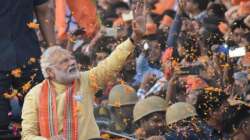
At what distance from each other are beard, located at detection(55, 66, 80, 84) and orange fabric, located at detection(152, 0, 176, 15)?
5.71 metres

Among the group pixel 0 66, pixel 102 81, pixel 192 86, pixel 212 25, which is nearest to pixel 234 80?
pixel 192 86

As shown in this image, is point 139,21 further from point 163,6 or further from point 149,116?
point 163,6

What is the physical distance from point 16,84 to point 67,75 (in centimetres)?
51

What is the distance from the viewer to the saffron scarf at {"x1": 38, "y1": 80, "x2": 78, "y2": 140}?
6.83 m

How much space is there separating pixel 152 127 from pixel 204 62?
1102 mm

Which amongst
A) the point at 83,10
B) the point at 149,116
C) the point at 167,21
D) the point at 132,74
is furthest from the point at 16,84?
the point at 167,21

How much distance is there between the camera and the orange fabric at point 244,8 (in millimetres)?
9758

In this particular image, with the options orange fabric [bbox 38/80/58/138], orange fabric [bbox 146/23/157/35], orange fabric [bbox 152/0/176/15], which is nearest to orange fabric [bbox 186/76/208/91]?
orange fabric [bbox 146/23/157/35]

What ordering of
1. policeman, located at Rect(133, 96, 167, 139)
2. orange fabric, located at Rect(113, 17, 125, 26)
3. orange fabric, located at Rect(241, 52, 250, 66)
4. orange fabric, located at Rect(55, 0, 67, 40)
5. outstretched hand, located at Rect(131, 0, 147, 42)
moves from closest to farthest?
outstretched hand, located at Rect(131, 0, 147, 42) → orange fabric, located at Rect(241, 52, 250, 66) → policeman, located at Rect(133, 96, 167, 139) → orange fabric, located at Rect(55, 0, 67, 40) → orange fabric, located at Rect(113, 17, 125, 26)

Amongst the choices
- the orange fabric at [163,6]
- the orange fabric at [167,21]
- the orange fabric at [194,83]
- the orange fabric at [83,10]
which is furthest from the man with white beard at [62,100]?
the orange fabric at [163,6]

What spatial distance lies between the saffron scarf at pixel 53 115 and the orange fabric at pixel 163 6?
5764 mm

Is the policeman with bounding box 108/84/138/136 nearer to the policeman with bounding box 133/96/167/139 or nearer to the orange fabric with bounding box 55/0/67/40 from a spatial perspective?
the policeman with bounding box 133/96/167/139

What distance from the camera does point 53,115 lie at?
22.4ft

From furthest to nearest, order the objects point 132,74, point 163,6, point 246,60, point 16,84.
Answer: point 163,6 → point 132,74 → point 246,60 → point 16,84
